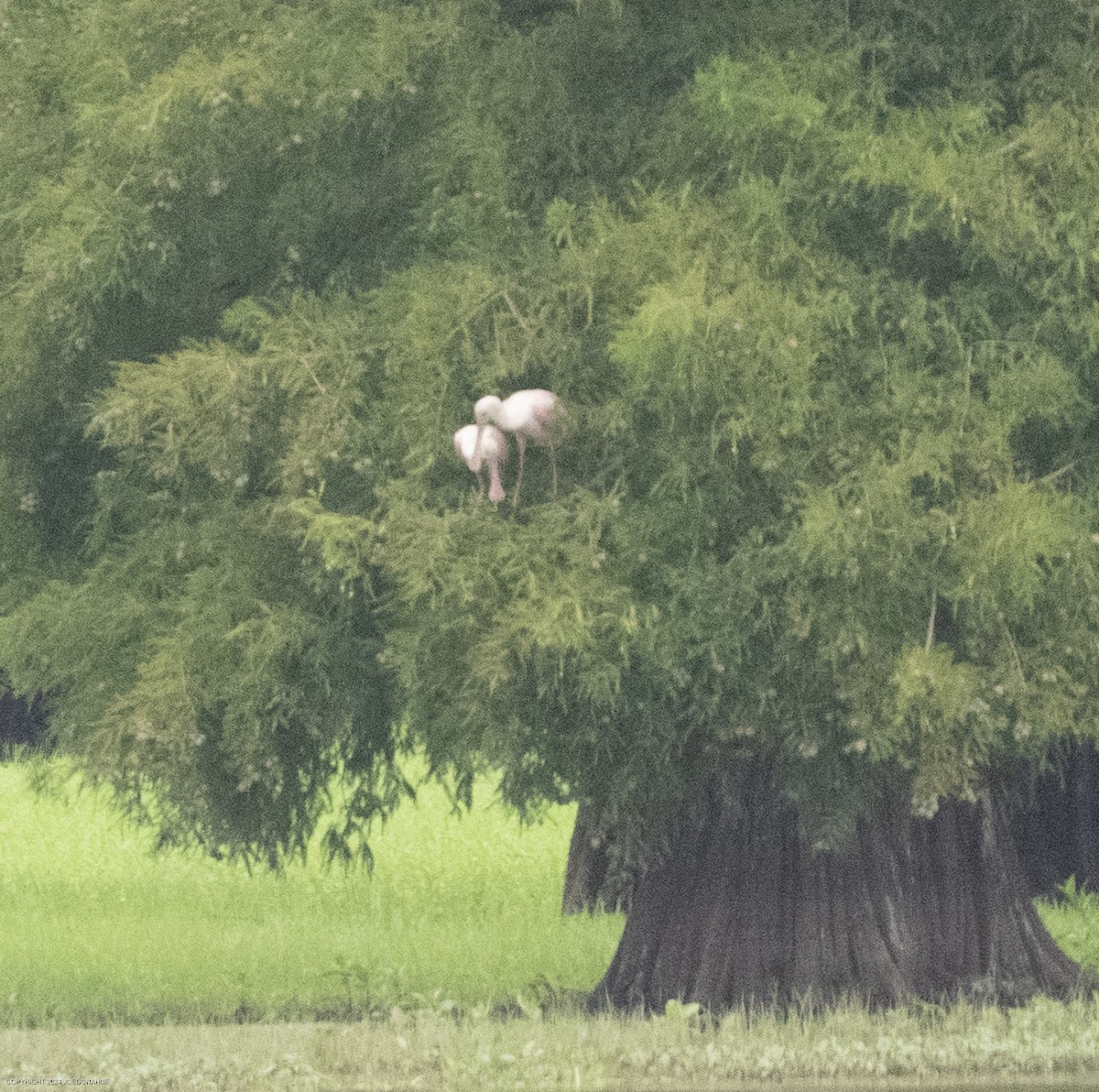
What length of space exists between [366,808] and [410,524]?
11.3 feet

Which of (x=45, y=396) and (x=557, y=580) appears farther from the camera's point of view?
(x=45, y=396)

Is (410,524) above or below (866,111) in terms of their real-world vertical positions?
below

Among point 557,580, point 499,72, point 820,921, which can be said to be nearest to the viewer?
point 557,580

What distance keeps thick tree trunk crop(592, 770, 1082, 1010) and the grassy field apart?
1.52 ft

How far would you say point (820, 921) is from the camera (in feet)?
47.8

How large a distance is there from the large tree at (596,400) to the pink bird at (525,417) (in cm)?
14

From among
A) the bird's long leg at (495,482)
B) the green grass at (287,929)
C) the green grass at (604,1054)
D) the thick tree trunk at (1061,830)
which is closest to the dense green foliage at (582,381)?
the bird's long leg at (495,482)

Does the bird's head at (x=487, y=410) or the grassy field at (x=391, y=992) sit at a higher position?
the bird's head at (x=487, y=410)

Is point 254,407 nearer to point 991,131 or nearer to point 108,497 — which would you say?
point 108,497

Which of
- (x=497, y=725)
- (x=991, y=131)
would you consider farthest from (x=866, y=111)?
(x=497, y=725)

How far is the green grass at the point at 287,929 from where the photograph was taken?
679 inches

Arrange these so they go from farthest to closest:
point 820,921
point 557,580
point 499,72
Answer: point 820,921 → point 499,72 → point 557,580

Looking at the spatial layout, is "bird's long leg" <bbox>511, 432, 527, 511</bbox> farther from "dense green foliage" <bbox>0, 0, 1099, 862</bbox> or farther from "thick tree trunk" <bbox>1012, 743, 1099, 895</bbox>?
"thick tree trunk" <bbox>1012, 743, 1099, 895</bbox>

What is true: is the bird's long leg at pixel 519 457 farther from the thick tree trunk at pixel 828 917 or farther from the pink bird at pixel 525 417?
the thick tree trunk at pixel 828 917
